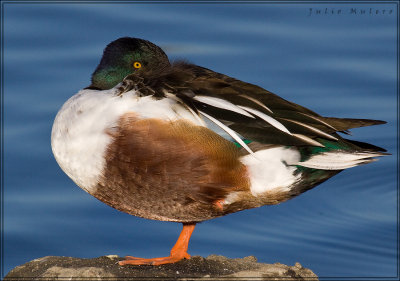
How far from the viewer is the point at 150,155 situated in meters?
5.12

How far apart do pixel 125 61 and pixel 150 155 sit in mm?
869

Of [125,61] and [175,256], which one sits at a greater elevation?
[125,61]

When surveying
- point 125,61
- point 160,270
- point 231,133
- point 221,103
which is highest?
point 125,61

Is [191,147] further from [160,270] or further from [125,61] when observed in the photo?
[125,61]

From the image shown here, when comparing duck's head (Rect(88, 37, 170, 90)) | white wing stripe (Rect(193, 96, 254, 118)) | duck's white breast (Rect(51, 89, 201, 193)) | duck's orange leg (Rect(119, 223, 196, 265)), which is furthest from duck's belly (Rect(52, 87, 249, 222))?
duck's head (Rect(88, 37, 170, 90))

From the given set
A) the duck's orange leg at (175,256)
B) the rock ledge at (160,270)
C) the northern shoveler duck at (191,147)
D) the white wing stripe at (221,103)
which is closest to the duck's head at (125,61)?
the northern shoveler duck at (191,147)

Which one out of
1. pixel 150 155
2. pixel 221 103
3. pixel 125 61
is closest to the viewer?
pixel 150 155

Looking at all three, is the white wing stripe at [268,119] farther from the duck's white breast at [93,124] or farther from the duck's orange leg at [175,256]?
the duck's orange leg at [175,256]

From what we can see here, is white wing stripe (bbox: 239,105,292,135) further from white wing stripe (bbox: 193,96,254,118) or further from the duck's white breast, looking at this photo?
the duck's white breast

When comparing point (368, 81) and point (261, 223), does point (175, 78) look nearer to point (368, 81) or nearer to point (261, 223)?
point (261, 223)

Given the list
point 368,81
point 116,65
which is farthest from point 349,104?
point 116,65

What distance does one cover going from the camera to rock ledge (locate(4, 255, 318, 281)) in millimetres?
4883

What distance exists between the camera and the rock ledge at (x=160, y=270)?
488 cm

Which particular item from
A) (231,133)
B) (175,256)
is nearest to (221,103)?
(231,133)
